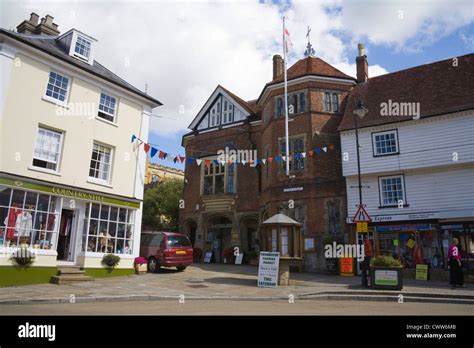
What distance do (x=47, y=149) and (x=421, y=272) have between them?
1779cm

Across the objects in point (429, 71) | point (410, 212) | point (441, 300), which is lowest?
point (441, 300)

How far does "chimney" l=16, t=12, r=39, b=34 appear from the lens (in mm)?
17812

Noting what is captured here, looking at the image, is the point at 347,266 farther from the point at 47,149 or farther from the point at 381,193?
the point at 47,149

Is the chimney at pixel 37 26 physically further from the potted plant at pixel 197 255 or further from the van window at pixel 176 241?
the potted plant at pixel 197 255

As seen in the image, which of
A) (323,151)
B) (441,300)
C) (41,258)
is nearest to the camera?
(441,300)

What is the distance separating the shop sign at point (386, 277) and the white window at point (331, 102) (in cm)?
1210

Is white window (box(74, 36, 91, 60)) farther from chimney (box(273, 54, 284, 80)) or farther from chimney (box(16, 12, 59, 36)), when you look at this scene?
chimney (box(273, 54, 284, 80))

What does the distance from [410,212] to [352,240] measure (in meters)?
3.30

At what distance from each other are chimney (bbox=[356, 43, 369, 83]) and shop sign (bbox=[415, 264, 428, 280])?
482 inches

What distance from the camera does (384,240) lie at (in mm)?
19953

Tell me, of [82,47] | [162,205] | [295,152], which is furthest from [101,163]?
[162,205]
